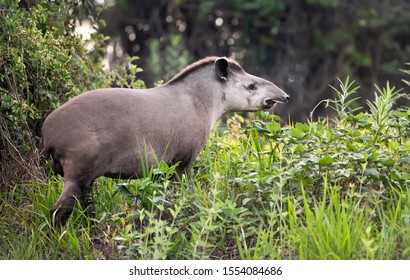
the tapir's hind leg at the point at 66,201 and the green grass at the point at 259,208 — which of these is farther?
the tapir's hind leg at the point at 66,201

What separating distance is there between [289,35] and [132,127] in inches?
449

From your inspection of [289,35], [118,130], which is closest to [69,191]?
[118,130]

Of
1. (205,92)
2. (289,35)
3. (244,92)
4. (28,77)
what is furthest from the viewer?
(289,35)

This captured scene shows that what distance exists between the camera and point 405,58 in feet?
56.2

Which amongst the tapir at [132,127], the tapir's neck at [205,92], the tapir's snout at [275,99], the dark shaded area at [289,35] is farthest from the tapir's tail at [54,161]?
the dark shaded area at [289,35]

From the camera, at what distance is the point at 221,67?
746 cm

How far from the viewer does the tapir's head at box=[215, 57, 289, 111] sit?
756cm

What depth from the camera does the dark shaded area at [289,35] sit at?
671 inches

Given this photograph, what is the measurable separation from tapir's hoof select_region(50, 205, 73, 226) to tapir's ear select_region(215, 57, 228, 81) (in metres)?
1.70

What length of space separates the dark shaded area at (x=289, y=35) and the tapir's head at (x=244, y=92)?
9.07 metres

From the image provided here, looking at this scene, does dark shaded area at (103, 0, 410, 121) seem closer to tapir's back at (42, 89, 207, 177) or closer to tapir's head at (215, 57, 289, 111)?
tapir's head at (215, 57, 289, 111)

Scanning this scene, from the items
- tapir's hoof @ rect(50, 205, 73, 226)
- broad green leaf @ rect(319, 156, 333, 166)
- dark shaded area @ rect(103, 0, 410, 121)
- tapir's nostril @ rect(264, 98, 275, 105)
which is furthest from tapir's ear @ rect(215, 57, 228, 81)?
dark shaded area @ rect(103, 0, 410, 121)

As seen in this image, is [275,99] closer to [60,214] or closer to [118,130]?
[118,130]

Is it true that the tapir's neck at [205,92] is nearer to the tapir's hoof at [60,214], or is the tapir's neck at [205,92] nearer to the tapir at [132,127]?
the tapir at [132,127]
